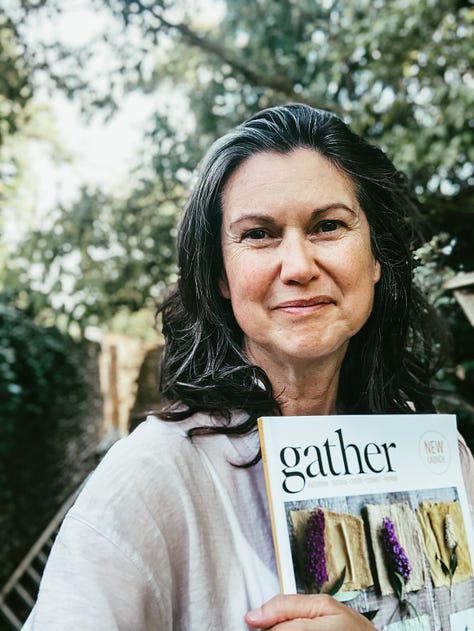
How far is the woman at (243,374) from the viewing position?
0.94 metres

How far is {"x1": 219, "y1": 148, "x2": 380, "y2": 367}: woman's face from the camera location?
1145 mm

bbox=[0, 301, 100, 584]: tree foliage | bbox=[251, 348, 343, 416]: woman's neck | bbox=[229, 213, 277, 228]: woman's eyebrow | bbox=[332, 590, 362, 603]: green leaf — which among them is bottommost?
bbox=[332, 590, 362, 603]: green leaf

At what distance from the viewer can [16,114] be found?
484 centimetres

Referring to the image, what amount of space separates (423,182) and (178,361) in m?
3.02

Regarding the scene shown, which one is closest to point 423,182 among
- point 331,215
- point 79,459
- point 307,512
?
point 331,215

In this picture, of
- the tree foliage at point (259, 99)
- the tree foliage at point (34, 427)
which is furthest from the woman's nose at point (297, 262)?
the tree foliage at point (34, 427)

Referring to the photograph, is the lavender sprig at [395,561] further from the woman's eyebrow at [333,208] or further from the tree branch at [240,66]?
the tree branch at [240,66]

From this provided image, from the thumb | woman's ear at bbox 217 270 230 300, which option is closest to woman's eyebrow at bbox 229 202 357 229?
woman's ear at bbox 217 270 230 300

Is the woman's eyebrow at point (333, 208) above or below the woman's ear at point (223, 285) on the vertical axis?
above

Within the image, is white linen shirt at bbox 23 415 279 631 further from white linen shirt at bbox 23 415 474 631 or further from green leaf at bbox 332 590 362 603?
green leaf at bbox 332 590 362 603

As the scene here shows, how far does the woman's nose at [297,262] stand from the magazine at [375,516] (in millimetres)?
243

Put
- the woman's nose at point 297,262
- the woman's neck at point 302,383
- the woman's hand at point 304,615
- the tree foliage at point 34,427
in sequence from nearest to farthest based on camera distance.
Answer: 1. the woman's hand at point 304,615
2. the woman's nose at point 297,262
3. the woman's neck at point 302,383
4. the tree foliage at point 34,427

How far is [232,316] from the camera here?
1.36m

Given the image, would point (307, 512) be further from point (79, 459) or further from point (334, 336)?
point (79, 459)
